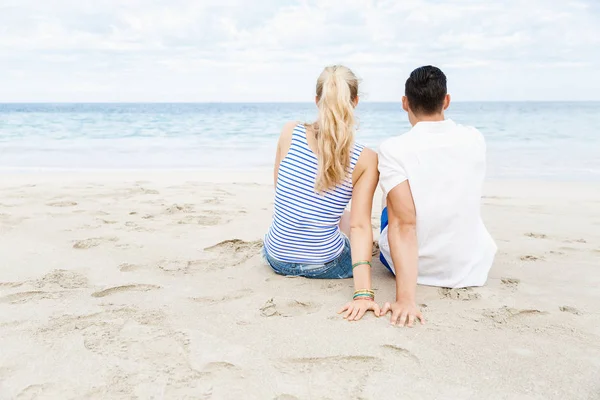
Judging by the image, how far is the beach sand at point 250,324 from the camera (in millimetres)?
2141

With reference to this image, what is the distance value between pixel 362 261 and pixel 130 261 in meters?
1.66

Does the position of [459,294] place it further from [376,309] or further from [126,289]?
[126,289]

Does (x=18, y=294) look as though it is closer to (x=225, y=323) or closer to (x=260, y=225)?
(x=225, y=323)

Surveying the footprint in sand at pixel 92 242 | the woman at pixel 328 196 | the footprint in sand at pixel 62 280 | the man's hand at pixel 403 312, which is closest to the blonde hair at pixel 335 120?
the woman at pixel 328 196

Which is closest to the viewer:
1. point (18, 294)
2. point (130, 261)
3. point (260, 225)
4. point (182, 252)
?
point (18, 294)

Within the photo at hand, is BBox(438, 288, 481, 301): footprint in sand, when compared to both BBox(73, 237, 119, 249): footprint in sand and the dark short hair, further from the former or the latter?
BBox(73, 237, 119, 249): footprint in sand

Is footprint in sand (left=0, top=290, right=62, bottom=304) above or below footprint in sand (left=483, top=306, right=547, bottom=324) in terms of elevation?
above

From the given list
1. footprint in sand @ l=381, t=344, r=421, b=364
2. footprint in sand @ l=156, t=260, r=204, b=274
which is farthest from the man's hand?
footprint in sand @ l=156, t=260, r=204, b=274

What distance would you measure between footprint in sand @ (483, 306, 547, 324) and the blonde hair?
3.38 ft

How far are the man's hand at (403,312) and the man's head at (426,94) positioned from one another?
0.95m

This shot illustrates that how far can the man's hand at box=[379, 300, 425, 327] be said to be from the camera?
2.65 meters

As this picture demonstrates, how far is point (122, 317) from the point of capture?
2.73 m

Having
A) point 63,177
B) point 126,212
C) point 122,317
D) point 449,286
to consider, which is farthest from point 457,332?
point 63,177

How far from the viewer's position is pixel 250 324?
266cm
